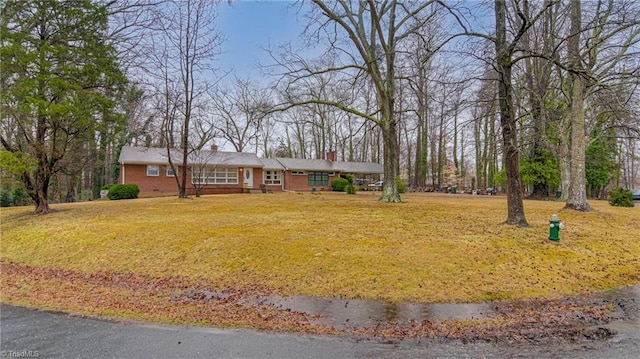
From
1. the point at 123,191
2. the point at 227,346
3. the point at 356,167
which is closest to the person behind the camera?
the point at 227,346

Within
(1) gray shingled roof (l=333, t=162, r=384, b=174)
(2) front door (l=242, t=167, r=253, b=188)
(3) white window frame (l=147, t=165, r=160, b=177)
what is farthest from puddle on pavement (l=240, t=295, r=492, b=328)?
(1) gray shingled roof (l=333, t=162, r=384, b=174)

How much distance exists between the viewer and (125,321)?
15.1 ft

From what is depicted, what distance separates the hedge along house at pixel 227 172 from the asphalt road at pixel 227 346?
19913 mm

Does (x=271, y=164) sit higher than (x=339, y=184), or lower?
higher

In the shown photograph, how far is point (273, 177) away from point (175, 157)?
386 inches

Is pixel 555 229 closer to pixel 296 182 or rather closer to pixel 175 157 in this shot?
pixel 175 157

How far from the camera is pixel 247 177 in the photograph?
31156mm

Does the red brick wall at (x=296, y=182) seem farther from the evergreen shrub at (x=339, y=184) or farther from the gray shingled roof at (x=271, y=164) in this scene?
the evergreen shrub at (x=339, y=184)

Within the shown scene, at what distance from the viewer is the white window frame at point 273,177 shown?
3304 cm

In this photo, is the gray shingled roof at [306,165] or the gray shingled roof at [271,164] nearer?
the gray shingled roof at [271,164]

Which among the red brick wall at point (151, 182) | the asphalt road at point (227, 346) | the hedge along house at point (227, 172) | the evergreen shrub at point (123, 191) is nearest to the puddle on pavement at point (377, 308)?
the asphalt road at point (227, 346)

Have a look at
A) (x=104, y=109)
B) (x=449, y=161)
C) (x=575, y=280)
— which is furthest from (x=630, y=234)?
(x=449, y=161)

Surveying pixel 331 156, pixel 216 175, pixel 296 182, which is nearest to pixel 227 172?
pixel 216 175

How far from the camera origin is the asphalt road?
3.62m
